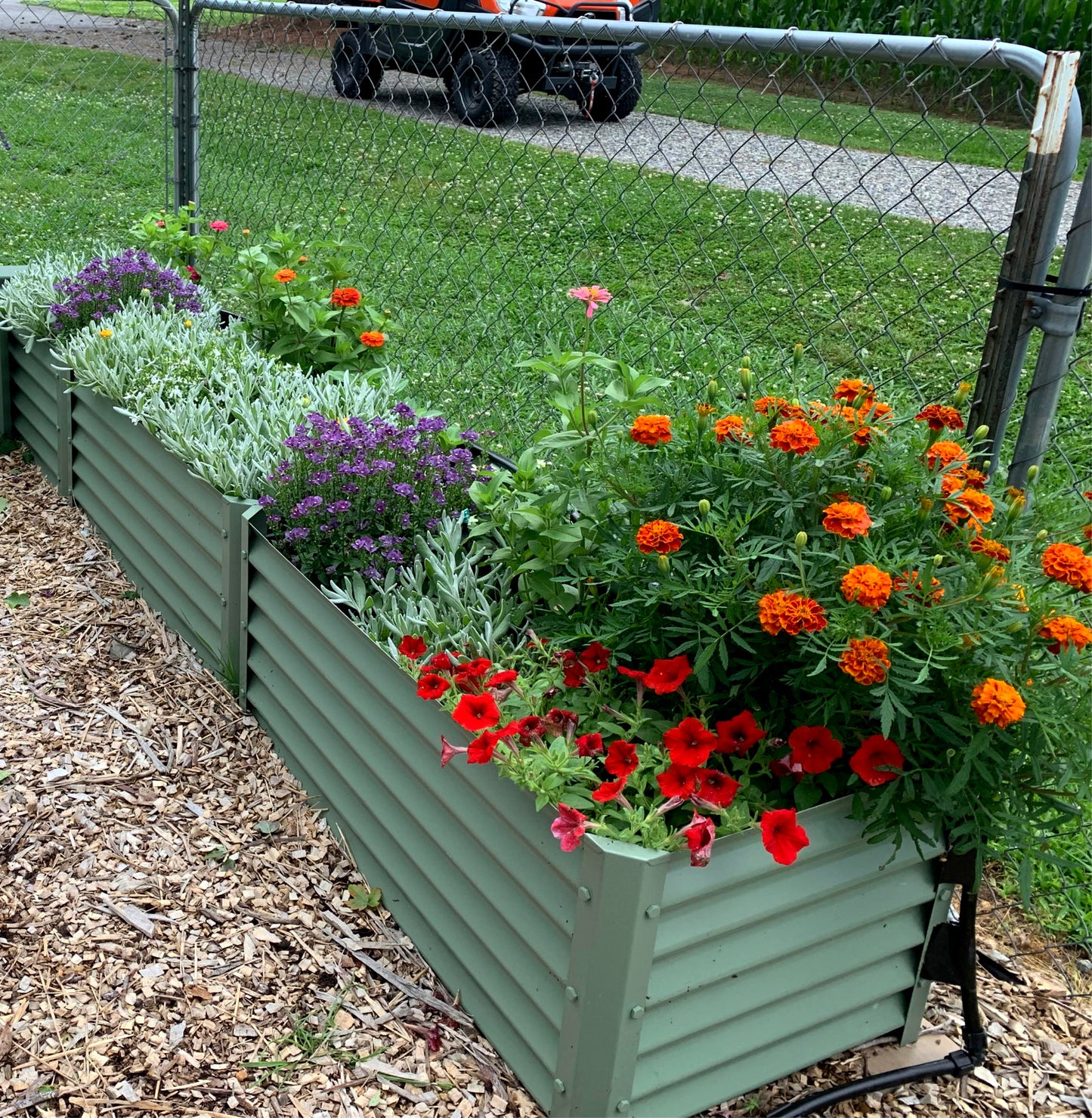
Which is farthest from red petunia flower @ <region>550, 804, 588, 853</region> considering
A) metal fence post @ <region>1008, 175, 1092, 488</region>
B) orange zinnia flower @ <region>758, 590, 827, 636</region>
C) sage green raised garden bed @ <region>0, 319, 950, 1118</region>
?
metal fence post @ <region>1008, 175, 1092, 488</region>

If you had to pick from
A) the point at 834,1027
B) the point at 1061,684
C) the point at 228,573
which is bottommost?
the point at 834,1027

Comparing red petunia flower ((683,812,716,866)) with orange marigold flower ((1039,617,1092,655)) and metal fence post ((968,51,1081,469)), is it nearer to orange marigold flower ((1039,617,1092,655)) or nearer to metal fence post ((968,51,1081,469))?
orange marigold flower ((1039,617,1092,655))

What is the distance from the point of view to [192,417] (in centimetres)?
311

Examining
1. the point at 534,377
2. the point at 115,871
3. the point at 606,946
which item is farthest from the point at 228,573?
the point at 534,377

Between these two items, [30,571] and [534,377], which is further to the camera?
[534,377]

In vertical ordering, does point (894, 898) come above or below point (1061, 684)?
below

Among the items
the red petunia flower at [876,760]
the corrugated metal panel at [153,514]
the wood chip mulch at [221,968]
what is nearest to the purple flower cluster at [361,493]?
the corrugated metal panel at [153,514]

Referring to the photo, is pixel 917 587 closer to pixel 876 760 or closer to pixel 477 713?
pixel 876 760

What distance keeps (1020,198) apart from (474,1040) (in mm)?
1716

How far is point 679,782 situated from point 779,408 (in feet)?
2.04

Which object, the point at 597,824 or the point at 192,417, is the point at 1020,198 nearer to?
the point at 597,824

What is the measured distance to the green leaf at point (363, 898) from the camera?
7.84 ft

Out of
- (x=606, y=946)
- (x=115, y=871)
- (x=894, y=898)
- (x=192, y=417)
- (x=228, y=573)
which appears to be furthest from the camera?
(x=192, y=417)

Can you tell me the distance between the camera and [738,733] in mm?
1891
